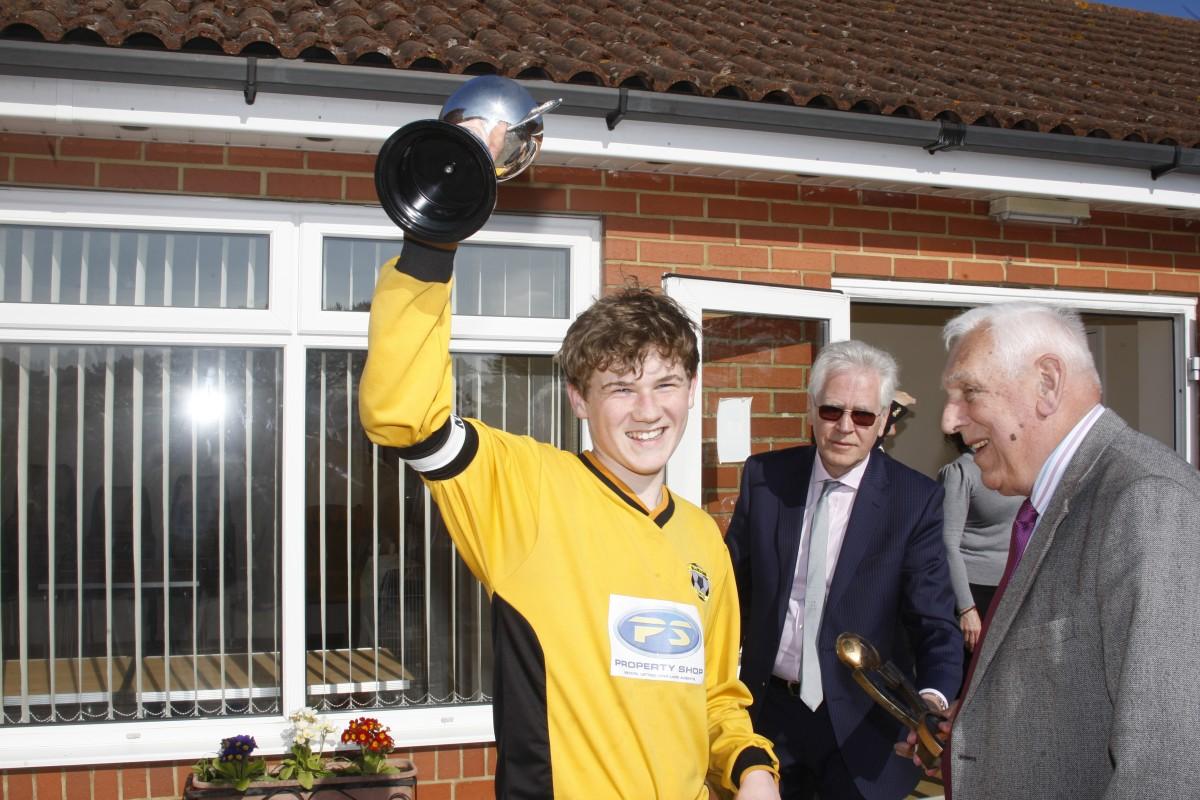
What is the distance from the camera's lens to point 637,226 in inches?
164

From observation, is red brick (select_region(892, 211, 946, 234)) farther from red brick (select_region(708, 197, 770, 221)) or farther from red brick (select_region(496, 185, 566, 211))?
red brick (select_region(496, 185, 566, 211))

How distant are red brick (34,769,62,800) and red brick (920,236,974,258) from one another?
4177mm

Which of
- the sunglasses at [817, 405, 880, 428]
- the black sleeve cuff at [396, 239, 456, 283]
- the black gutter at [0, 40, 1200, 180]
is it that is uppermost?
the black gutter at [0, 40, 1200, 180]

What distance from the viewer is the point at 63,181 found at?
366 cm

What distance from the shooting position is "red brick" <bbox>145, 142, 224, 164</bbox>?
12.2 feet

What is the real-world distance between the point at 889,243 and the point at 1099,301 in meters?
1.22

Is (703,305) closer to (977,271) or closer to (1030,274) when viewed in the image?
(977,271)

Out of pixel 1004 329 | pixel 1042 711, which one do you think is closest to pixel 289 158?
pixel 1004 329

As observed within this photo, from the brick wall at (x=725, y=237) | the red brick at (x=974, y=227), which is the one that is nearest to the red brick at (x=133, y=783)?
the brick wall at (x=725, y=237)

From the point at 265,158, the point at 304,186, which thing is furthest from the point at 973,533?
the point at 265,158

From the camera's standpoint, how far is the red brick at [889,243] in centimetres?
451

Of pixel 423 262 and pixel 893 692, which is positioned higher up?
pixel 423 262

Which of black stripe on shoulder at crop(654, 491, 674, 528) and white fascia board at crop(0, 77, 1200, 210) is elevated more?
white fascia board at crop(0, 77, 1200, 210)

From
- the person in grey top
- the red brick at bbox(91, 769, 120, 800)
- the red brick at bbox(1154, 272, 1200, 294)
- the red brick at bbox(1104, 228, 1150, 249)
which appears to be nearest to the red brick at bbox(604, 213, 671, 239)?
the person in grey top
